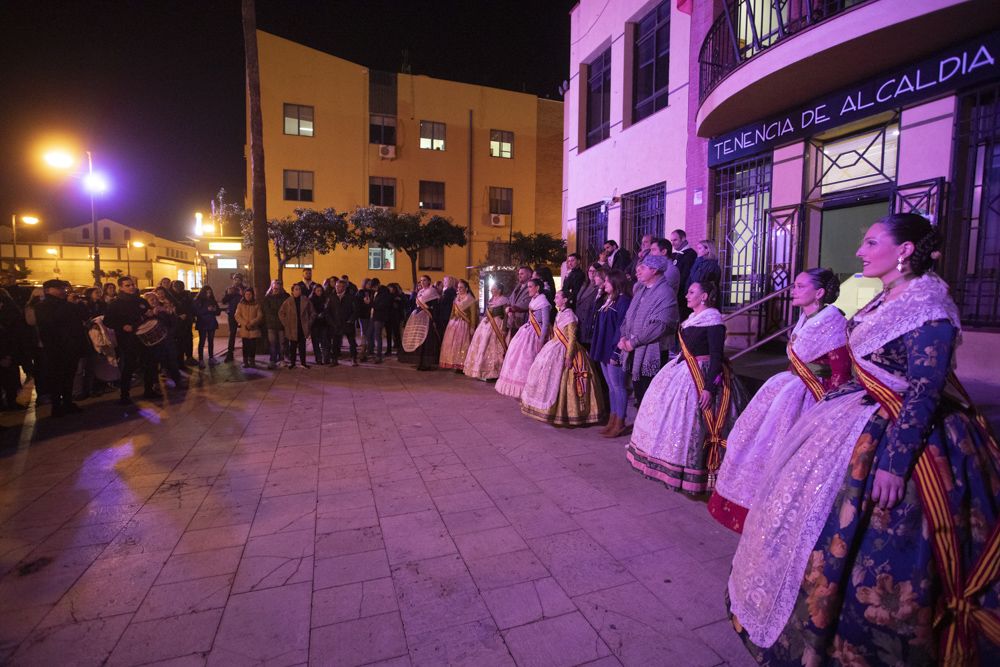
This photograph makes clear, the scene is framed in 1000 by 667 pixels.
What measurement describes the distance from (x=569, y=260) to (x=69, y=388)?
731 centimetres

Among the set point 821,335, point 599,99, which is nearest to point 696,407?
point 821,335

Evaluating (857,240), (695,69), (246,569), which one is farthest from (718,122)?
(246,569)

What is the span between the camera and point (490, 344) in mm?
9438

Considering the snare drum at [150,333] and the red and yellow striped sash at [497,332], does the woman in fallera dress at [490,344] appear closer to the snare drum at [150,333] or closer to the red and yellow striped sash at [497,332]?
the red and yellow striped sash at [497,332]

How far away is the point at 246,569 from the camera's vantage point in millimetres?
3186

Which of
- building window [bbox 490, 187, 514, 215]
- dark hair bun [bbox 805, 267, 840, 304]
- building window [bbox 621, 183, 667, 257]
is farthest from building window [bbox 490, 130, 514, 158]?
dark hair bun [bbox 805, 267, 840, 304]

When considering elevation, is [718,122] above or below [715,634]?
above

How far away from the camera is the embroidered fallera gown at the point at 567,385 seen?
6.20 metres

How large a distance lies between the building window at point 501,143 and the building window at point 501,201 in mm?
2071

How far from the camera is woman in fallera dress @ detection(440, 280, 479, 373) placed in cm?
1035

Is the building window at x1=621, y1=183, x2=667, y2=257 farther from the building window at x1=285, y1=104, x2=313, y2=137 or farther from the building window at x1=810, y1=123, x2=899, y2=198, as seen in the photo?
the building window at x1=285, y1=104, x2=313, y2=137

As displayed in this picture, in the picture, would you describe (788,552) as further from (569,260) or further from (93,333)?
(93,333)

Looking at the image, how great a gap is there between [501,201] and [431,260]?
5709 mm

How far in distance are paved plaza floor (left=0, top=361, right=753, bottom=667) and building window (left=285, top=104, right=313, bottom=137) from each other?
80.1 ft
